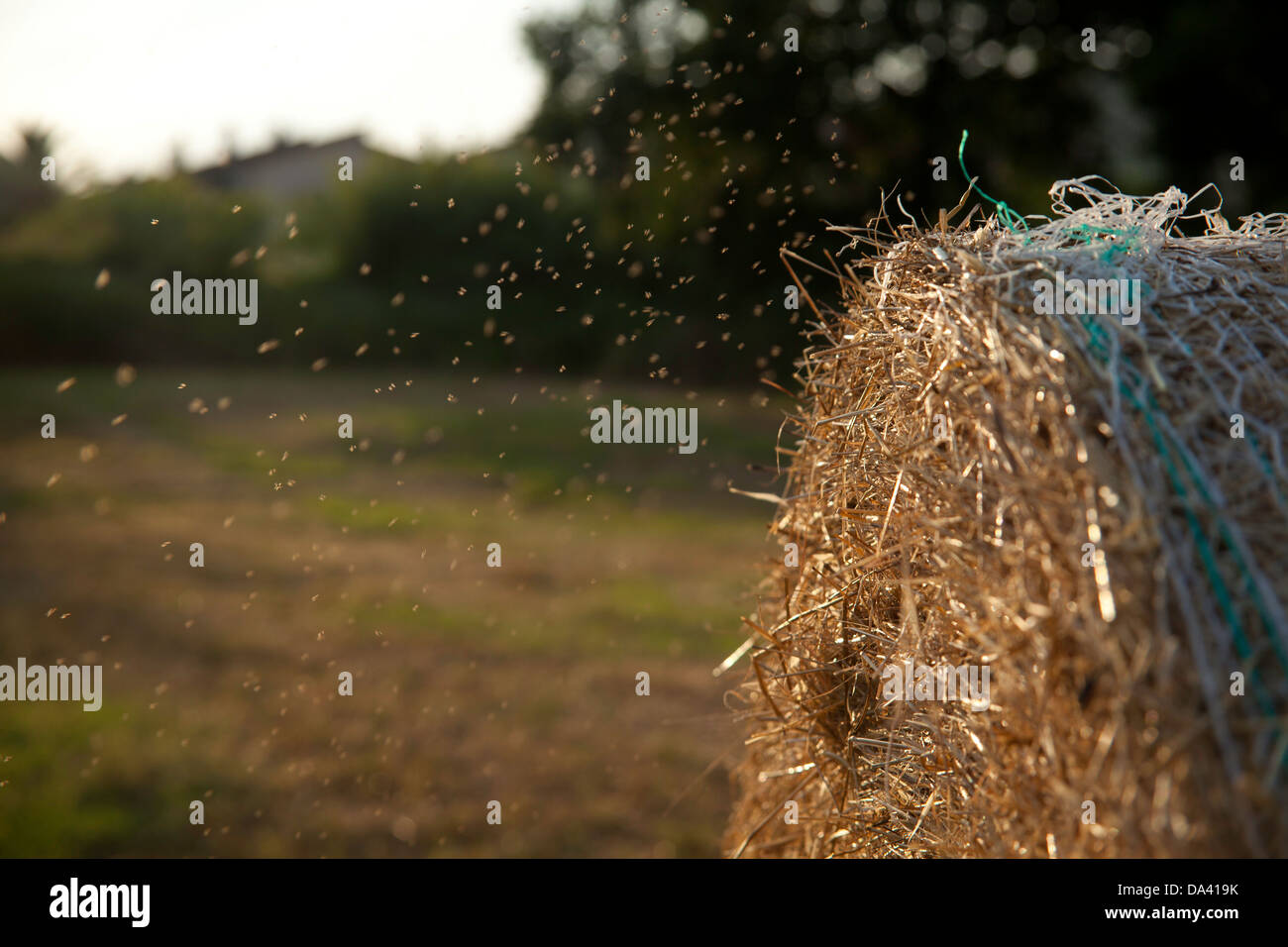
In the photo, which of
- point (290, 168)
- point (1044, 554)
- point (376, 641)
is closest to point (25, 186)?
point (290, 168)

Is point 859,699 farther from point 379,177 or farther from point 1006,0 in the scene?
point 379,177

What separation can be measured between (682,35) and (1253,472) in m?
18.2

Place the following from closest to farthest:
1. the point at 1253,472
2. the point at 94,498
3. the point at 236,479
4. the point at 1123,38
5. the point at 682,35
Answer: the point at 1253,472 < the point at 94,498 < the point at 236,479 < the point at 1123,38 < the point at 682,35

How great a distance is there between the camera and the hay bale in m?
1.62

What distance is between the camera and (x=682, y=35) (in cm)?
1825

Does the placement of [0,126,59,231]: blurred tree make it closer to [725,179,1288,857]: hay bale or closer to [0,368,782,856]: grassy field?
[0,368,782,856]: grassy field

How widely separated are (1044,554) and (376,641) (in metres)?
6.74

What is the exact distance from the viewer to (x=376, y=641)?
785 centimetres

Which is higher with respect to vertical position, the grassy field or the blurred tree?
the blurred tree

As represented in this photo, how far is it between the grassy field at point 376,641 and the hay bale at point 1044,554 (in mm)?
695

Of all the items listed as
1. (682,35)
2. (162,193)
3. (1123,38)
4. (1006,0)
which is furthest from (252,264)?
(1123,38)

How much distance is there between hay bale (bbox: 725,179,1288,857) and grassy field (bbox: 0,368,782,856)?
0.69 metres

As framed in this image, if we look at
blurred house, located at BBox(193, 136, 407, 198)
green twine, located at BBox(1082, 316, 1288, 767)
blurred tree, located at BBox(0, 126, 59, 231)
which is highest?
blurred house, located at BBox(193, 136, 407, 198)

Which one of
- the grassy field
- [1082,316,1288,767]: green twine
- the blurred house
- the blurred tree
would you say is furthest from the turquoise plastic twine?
the blurred house
